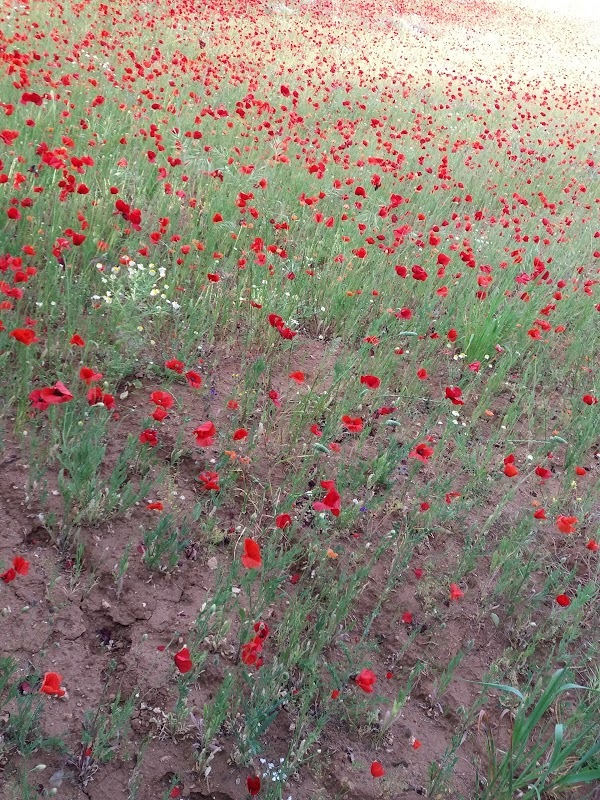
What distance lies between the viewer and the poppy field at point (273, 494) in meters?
1.85

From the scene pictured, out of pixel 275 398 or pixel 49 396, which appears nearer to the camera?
pixel 49 396

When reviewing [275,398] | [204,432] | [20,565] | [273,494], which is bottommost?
[273,494]

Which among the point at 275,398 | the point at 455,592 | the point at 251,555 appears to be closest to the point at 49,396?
the point at 251,555

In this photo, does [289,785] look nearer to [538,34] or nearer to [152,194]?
[152,194]

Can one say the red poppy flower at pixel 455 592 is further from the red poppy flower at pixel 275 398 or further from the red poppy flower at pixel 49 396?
the red poppy flower at pixel 49 396

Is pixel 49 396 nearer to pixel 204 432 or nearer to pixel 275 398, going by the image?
pixel 204 432

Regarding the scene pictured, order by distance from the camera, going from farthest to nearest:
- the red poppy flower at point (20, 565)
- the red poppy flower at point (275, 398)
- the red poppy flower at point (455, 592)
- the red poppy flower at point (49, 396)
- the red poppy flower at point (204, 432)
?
Answer: the red poppy flower at point (275, 398) → the red poppy flower at point (455, 592) → the red poppy flower at point (204, 432) → the red poppy flower at point (49, 396) → the red poppy flower at point (20, 565)

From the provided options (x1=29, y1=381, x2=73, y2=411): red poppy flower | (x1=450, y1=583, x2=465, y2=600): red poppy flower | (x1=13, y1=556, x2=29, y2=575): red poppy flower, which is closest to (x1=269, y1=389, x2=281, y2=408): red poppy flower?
(x1=29, y1=381, x2=73, y2=411): red poppy flower

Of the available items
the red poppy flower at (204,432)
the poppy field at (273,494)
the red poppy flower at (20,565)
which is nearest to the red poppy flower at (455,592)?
the poppy field at (273,494)

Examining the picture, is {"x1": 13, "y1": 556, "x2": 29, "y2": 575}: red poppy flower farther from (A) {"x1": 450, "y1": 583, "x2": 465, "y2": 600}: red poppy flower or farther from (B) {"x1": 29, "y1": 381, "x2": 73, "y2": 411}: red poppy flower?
(A) {"x1": 450, "y1": 583, "x2": 465, "y2": 600}: red poppy flower

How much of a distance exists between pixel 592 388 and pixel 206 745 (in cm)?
344

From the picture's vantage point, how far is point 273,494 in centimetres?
267

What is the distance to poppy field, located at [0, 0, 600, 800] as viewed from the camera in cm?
185

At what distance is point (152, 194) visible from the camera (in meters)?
4.62
